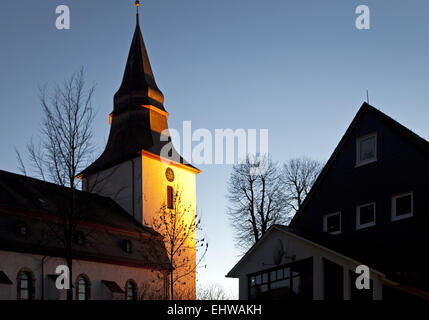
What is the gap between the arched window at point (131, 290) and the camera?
40166 millimetres

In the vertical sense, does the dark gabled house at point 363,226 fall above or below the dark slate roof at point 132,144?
below

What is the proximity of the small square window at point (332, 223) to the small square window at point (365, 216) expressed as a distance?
1032 millimetres

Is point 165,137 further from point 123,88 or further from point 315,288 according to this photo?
point 315,288

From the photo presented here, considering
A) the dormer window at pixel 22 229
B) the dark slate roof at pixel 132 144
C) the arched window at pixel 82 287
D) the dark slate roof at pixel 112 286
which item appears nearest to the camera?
the dormer window at pixel 22 229

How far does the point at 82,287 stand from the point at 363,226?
65.9 feet

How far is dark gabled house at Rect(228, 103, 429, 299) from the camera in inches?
745

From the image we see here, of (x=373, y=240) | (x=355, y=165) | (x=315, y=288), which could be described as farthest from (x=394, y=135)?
(x=315, y=288)

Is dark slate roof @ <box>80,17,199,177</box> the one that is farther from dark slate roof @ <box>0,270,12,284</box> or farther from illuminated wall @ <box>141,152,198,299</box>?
dark slate roof @ <box>0,270,12,284</box>

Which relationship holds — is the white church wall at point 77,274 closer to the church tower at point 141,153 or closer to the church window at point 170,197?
the church tower at point 141,153

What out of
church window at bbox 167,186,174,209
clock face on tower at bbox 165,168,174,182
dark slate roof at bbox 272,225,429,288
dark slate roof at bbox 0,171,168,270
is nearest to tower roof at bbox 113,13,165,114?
clock face on tower at bbox 165,168,174,182

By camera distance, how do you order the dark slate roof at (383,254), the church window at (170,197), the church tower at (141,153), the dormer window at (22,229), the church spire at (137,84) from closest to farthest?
the dark slate roof at (383,254)
the dormer window at (22,229)
the church tower at (141,153)
the church window at (170,197)
the church spire at (137,84)

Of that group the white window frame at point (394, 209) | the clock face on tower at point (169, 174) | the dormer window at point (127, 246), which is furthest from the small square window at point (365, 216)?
the clock face on tower at point (169, 174)

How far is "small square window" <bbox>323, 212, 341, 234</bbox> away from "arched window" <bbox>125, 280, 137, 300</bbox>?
1875 cm
